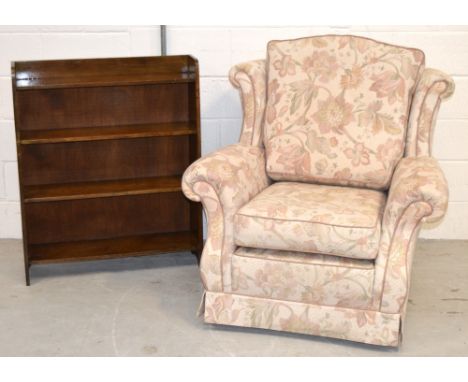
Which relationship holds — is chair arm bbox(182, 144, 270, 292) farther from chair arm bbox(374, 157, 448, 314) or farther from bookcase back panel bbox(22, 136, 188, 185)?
bookcase back panel bbox(22, 136, 188, 185)

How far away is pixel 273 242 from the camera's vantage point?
2469 mm

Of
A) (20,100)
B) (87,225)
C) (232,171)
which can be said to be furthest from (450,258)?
(20,100)

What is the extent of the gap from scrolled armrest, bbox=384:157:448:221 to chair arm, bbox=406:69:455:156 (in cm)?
28

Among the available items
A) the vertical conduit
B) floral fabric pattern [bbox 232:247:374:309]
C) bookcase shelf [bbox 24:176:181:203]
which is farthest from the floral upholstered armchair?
the vertical conduit

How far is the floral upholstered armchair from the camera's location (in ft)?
7.89

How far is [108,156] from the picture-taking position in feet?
10.8

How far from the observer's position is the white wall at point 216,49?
133 inches

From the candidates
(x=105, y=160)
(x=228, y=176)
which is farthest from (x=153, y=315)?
(x=105, y=160)

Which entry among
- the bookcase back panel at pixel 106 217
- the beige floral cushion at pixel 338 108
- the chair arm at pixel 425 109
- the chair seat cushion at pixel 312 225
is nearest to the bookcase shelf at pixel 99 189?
the bookcase back panel at pixel 106 217

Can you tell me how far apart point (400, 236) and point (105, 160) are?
58.1 inches

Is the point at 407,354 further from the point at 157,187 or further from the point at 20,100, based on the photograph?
the point at 20,100

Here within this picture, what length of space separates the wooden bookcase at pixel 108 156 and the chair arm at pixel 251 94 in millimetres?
194

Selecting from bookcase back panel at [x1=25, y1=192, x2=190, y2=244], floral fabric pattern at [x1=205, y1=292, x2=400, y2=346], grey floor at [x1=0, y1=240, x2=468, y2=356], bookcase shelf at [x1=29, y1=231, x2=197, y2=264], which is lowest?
grey floor at [x1=0, y1=240, x2=468, y2=356]

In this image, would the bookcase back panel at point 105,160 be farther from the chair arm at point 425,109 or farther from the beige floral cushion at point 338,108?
the chair arm at point 425,109
